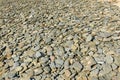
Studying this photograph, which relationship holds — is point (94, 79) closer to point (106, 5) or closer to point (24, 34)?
point (24, 34)

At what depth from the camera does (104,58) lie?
901 centimetres

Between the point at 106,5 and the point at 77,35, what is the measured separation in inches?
207

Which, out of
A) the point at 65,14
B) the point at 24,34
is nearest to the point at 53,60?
the point at 24,34

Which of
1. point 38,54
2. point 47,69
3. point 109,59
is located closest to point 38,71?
point 47,69

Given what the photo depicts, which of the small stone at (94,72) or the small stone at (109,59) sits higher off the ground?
the small stone at (94,72)

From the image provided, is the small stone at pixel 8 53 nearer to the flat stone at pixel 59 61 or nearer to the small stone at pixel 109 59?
the flat stone at pixel 59 61

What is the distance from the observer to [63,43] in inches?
425

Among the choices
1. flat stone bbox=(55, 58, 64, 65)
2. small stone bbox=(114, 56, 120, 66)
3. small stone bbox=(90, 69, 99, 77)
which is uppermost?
small stone bbox=(90, 69, 99, 77)

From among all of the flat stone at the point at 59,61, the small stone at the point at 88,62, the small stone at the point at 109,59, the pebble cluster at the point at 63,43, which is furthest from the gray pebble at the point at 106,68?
the flat stone at the point at 59,61

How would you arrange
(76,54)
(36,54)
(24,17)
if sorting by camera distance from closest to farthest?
(76,54)
(36,54)
(24,17)

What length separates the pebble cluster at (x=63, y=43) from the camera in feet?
28.6

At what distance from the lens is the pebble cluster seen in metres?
8.73

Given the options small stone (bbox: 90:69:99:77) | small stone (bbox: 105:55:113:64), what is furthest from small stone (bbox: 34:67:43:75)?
small stone (bbox: 105:55:113:64)

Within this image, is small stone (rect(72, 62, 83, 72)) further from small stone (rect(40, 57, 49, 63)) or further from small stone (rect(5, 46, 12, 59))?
small stone (rect(5, 46, 12, 59))
